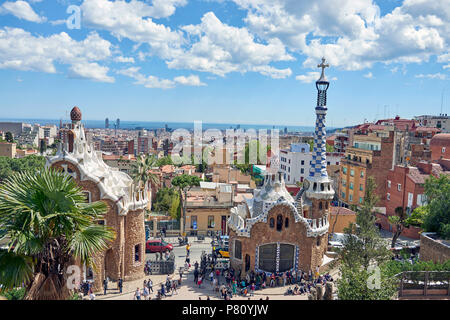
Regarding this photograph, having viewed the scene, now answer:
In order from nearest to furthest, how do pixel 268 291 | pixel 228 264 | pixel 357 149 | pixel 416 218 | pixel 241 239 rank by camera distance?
pixel 268 291
pixel 241 239
pixel 228 264
pixel 416 218
pixel 357 149

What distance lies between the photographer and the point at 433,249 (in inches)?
1047

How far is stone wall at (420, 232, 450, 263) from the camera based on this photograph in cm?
2519

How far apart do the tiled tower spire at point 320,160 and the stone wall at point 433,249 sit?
740 cm

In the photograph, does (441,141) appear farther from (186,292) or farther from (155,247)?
(186,292)

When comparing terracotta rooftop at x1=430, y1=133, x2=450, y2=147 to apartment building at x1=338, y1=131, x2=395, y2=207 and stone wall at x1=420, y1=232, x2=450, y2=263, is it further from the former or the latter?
stone wall at x1=420, y1=232, x2=450, y2=263

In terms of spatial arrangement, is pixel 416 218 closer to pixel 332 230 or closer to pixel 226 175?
pixel 332 230

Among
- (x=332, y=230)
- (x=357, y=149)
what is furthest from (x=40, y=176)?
(x=357, y=149)

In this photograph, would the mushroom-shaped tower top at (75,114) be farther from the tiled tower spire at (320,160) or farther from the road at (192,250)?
the tiled tower spire at (320,160)

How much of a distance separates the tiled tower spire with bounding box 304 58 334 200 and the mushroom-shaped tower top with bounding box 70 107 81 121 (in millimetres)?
17971

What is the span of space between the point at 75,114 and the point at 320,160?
18834mm
